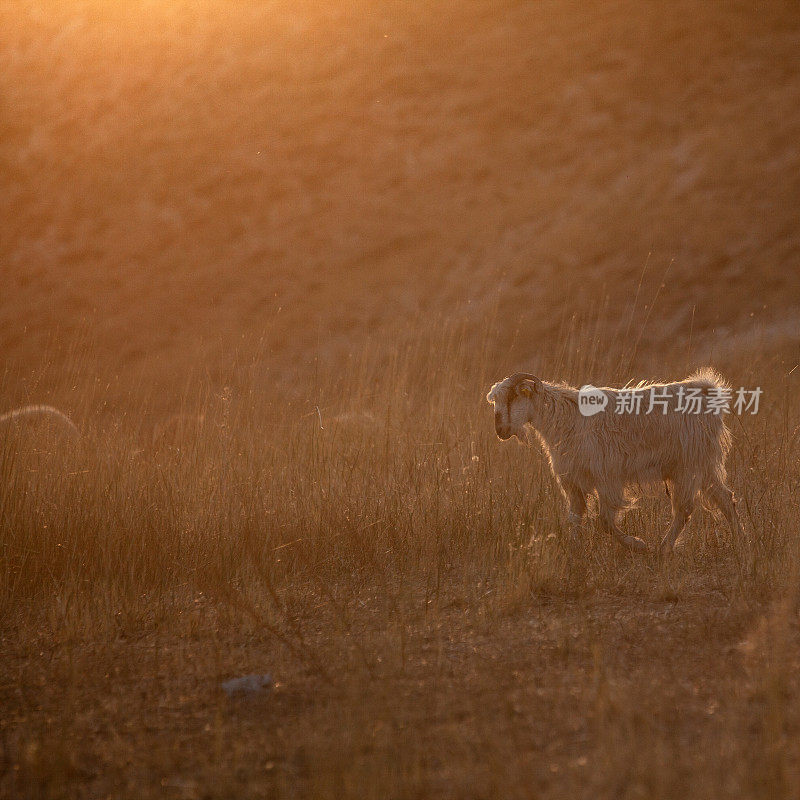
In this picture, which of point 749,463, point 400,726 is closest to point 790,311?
point 749,463

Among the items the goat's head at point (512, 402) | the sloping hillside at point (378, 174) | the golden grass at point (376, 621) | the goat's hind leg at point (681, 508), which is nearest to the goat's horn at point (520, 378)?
the goat's head at point (512, 402)

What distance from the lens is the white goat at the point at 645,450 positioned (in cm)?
478

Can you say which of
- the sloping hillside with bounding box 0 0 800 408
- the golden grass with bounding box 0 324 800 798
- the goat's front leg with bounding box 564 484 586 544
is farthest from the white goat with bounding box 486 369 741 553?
the sloping hillside with bounding box 0 0 800 408

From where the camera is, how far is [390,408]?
5.99 metres

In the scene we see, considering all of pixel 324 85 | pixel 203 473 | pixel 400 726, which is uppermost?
pixel 324 85

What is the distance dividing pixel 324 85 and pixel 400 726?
624 inches

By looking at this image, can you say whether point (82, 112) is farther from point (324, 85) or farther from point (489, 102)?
point (489, 102)

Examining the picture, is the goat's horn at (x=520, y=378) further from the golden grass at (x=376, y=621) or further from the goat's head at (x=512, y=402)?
the golden grass at (x=376, y=621)

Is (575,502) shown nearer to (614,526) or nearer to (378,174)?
(614,526)

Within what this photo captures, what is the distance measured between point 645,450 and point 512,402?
0.78 metres

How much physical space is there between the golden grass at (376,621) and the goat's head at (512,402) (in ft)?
1.21

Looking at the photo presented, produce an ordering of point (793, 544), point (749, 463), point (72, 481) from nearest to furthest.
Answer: point (793, 544)
point (72, 481)
point (749, 463)

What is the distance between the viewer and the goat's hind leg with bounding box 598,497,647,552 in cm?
457

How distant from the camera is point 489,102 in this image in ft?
53.2
